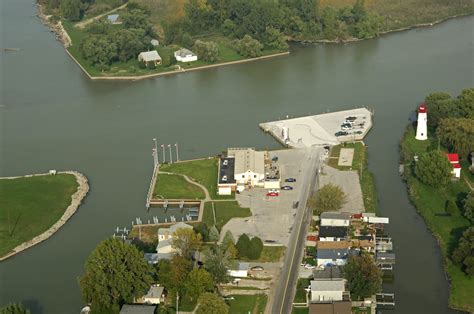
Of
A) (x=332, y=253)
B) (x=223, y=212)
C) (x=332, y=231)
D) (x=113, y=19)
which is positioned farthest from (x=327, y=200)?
(x=113, y=19)

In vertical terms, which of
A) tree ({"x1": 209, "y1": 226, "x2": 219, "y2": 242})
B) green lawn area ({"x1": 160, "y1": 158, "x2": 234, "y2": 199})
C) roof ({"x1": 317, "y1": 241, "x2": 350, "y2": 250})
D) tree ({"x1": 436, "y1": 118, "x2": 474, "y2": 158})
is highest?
tree ({"x1": 436, "y1": 118, "x2": 474, "y2": 158})

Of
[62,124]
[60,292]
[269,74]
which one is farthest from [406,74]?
[60,292]

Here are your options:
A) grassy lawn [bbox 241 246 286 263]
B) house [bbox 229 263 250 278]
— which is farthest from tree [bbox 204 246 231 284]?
grassy lawn [bbox 241 246 286 263]

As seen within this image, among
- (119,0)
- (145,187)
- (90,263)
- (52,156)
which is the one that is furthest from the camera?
(119,0)

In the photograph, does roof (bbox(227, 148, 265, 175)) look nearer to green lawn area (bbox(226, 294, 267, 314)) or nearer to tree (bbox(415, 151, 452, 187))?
tree (bbox(415, 151, 452, 187))

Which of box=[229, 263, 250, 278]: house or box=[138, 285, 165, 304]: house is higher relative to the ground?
box=[229, 263, 250, 278]: house

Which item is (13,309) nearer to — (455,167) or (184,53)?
(455,167)

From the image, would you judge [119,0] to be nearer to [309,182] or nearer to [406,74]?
[406,74]
